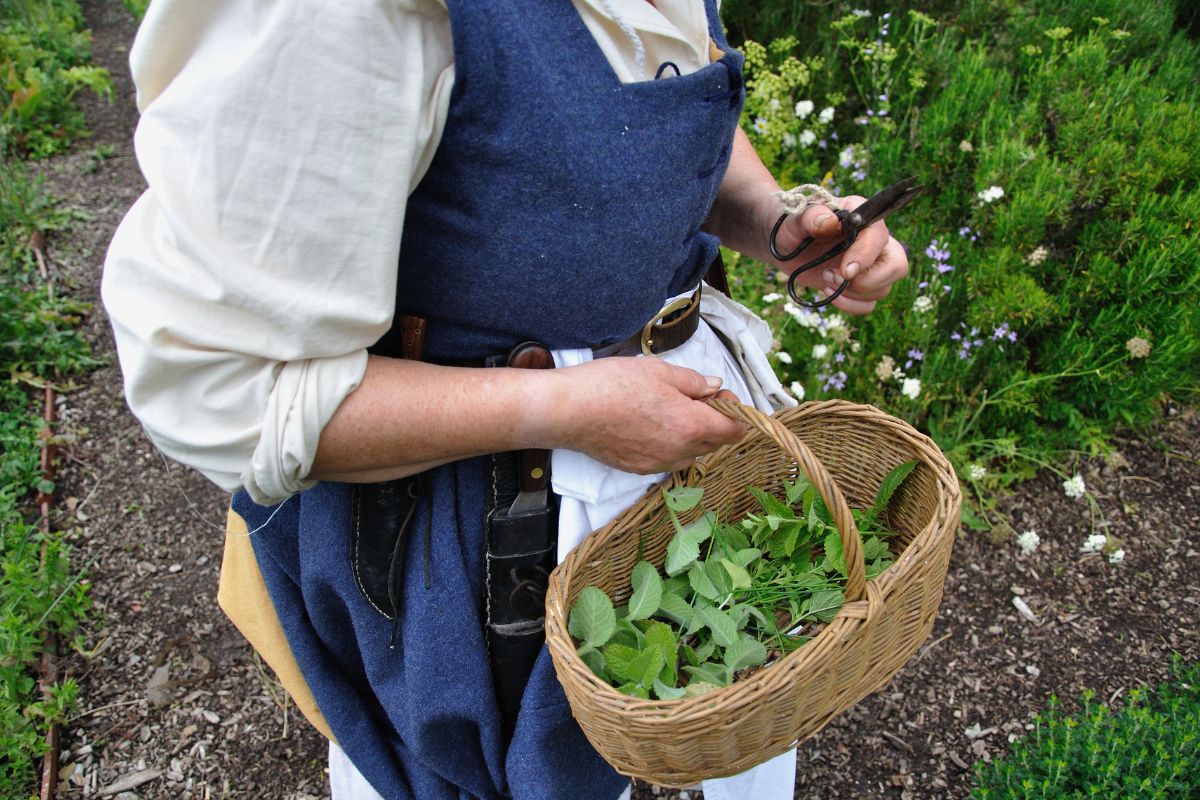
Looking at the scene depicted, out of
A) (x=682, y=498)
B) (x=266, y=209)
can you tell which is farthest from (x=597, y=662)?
(x=266, y=209)

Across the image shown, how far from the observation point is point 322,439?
3.10ft

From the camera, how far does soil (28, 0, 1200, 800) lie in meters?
2.05

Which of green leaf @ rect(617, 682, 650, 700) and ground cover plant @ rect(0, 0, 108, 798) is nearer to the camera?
green leaf @ rect(617, 682, 650, 700)

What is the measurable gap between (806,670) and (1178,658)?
1.57m

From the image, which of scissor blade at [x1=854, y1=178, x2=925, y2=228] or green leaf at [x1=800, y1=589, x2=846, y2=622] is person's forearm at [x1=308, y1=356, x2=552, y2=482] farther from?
scissor blade at [x1=854, y1=178, x2=925, y2=228]

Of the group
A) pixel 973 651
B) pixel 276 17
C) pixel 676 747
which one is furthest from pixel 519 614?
pixel 973 651

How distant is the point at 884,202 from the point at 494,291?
61cm

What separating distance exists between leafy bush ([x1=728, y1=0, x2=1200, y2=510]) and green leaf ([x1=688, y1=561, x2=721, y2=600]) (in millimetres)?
1311

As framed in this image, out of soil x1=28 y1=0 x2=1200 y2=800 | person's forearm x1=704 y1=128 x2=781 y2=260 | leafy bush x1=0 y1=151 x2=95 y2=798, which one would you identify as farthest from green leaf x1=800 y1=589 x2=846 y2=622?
leafy bush x1=0 y1=151 x2=95 y2=798

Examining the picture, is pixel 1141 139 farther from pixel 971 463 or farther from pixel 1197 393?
pixel 971 463

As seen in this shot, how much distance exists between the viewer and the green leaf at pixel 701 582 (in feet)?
3.91

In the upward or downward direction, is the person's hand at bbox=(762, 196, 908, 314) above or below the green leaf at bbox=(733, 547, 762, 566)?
above

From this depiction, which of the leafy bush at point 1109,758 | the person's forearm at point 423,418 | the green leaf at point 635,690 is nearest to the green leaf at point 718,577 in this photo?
the green leaf at point 635,690

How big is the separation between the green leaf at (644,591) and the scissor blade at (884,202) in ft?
1.93
